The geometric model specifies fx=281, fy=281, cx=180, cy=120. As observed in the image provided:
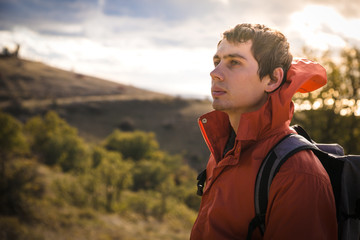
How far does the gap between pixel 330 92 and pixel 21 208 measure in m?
14.1

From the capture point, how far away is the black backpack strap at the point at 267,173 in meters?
1.64

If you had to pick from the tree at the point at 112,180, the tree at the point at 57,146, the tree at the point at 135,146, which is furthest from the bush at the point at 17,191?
the tree at the point at 135,146

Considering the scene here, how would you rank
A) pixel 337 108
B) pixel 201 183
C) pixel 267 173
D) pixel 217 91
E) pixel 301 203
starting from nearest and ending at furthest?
1. pixel 301 203
2. pixel 267 173
3. pixel 217 91
4. pixel 201 183
5. pixel 337 108

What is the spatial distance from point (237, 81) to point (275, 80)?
273mm

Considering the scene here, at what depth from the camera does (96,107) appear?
235 ft

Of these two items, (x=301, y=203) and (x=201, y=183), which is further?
(x=201, y=183)

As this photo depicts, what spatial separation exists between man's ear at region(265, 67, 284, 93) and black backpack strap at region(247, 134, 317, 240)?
0.47 m

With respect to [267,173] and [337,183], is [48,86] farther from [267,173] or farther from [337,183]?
[337,183]

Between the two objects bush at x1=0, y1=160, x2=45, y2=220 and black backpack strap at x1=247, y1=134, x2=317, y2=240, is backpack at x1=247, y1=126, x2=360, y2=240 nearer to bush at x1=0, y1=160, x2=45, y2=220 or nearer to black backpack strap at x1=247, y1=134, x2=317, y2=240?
black backpack strap at x1=247, y1=134, x2=317, y2=240

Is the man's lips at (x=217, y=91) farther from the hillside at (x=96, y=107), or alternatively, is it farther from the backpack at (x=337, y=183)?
the hillside at (x=96, y=107)

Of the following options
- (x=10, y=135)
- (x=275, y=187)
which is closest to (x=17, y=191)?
(x=275, y=187)

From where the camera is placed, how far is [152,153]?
50312mm

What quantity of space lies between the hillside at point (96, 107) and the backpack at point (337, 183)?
52093 millimetres

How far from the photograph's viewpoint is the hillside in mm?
60875
